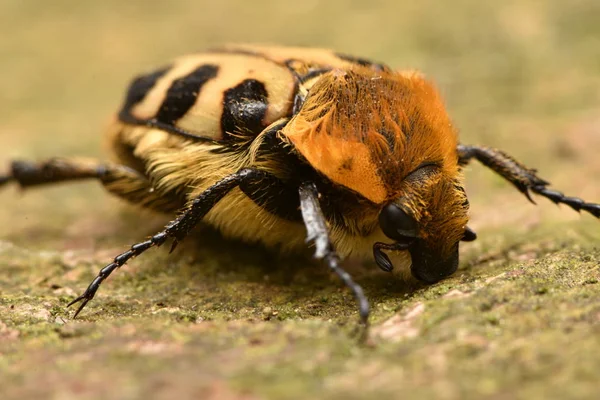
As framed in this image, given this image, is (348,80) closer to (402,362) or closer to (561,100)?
(402,362)

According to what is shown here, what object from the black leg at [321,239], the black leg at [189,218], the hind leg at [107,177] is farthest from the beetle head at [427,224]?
Result: the hind leg at [107,177]

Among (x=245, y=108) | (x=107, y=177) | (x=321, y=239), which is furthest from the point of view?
(x=107, y=177)

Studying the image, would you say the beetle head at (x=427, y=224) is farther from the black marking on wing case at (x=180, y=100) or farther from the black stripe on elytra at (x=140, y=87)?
the black stripe on elytra at (x=140, y=87)

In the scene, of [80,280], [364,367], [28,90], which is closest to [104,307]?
[80,280]

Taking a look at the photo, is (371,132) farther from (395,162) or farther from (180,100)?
(180,100)

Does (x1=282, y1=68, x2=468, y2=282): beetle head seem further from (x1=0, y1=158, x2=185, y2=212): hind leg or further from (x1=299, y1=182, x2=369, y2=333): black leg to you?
(x1=0, y1=158, x2=185, y2=212): hind leg

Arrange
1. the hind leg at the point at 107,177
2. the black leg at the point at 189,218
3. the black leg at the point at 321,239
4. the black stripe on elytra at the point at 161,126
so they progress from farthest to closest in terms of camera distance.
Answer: the hind leg at the point at 107,177, the black stripe on elytra at the point at 161,126, the black leg at the point at 189,218, the black leg at the point at 321,239

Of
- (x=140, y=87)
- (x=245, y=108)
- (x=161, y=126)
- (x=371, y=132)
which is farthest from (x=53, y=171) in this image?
(x=371, y=132)
